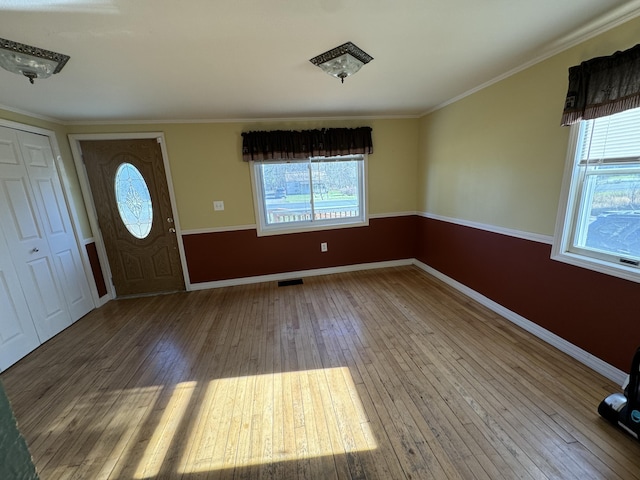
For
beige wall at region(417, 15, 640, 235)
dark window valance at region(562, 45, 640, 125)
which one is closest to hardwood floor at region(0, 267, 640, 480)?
beige wall at region(417, 15, 640, 235)

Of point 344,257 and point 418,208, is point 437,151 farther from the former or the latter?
point 344,257

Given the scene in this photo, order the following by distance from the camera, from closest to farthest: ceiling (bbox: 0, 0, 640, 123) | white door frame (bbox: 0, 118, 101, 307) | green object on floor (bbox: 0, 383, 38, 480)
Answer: green object on floor (bbox: 0, 383, 38, 480), ceiling (bbox: 0, 0, 640, 123), white door frame (bbox: 0, 118, 101, 307)

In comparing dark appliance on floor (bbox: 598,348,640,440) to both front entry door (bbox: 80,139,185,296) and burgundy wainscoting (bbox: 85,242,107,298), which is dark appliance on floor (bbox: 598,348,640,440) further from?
burgundy wainscoting (bbox: 85,242,107,298)

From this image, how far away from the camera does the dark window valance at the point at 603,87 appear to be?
154 cm

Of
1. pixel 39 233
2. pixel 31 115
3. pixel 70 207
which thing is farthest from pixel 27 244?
pixel 31 115

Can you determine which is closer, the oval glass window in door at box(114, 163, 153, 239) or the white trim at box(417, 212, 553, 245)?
the white trim at box(417, 212, 553, 245)

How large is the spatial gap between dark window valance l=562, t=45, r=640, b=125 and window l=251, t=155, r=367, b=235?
2347 millimetres

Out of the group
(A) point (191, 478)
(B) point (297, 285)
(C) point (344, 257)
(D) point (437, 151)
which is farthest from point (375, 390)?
(D) point (437, 151)

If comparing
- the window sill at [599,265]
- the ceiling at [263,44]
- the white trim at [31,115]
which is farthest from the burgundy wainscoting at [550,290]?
the white trim at [31,115]

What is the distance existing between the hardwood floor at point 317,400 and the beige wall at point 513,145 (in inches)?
44.8

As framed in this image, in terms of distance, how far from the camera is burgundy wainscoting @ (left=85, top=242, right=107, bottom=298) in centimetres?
330

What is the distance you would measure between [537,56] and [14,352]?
5.08 meters

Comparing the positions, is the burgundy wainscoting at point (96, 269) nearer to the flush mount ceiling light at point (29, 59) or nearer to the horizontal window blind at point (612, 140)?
the flush mount ceiling light at point (29, 59)

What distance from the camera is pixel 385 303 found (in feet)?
10.0
